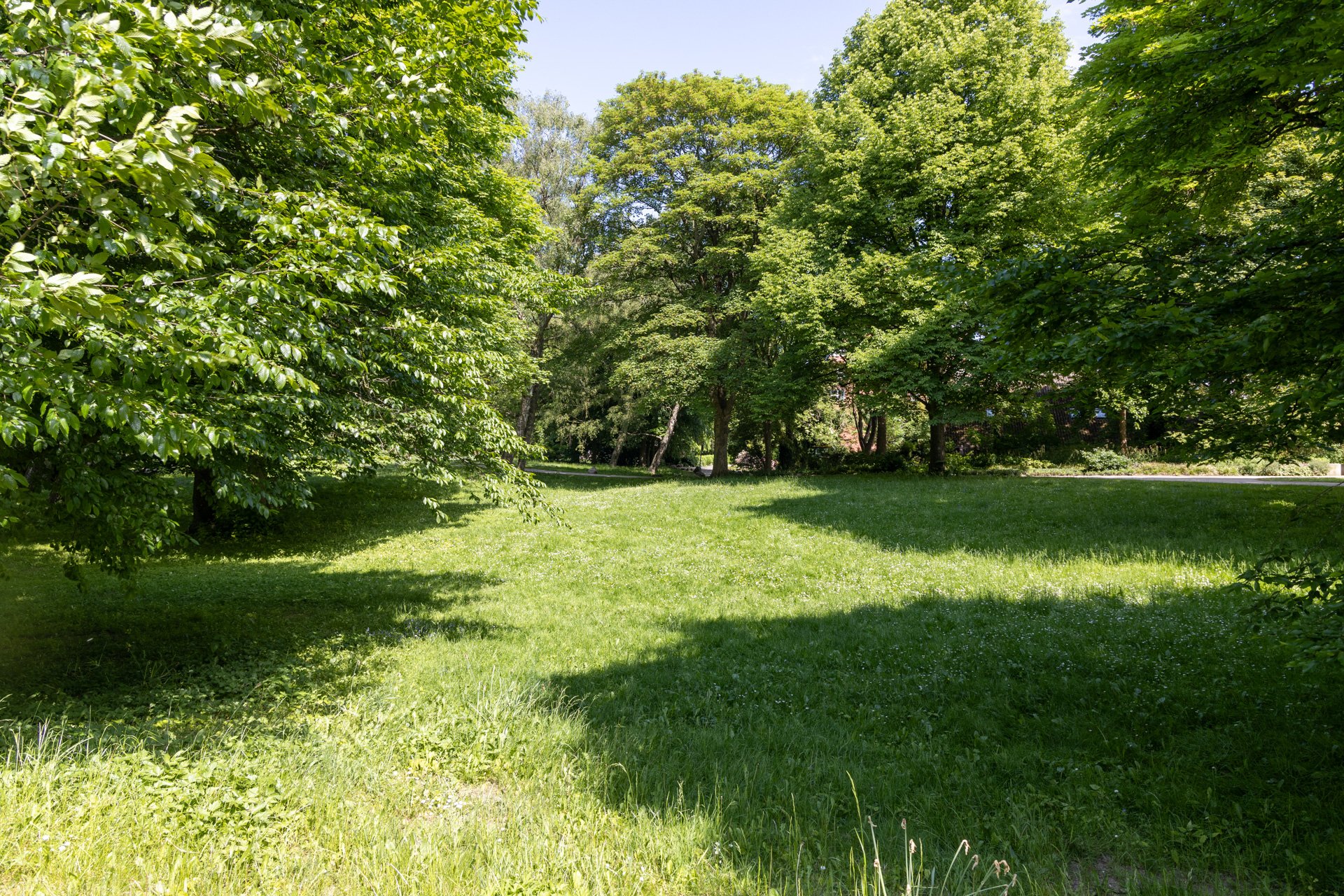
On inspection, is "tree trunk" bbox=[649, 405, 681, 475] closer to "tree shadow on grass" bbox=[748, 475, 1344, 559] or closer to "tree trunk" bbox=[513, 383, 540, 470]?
"tree trunk" bbox=[513, 383, 540, 470]

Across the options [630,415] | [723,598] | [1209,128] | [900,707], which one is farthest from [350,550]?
[630,415]

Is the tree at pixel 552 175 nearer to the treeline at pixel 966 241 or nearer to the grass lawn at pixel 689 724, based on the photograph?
the treeline at pixel 966 241

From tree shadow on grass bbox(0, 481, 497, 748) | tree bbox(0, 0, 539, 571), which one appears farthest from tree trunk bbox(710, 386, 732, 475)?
tree bbox(0, 0, 539, 571)

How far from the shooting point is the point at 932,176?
22.5 meters

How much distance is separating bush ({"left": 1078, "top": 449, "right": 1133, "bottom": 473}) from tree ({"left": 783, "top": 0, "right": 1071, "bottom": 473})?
29.3ft

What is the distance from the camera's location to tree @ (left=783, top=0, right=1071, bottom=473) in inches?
861

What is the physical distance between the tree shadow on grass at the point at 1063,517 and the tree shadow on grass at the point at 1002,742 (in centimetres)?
319

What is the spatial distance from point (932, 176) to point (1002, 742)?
21.5 metres

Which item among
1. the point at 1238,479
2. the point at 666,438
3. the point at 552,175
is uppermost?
the point at 552,175

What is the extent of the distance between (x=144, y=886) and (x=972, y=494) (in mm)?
18565

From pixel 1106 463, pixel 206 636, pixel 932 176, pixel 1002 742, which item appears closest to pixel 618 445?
pixel 932 176

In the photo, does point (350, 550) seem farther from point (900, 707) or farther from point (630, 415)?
point (630, 415)

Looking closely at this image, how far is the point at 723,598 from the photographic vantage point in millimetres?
11508

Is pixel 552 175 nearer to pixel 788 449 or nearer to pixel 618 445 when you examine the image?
pixel 618 445
